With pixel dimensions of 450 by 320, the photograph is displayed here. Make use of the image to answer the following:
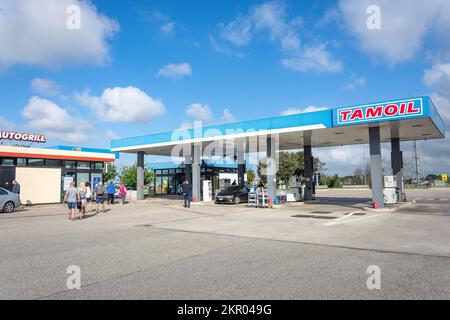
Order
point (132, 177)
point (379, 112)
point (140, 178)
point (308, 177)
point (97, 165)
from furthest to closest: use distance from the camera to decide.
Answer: point (132, 177) < point (140, 178) < point (97, 165) < point (308, 177) < point (379, 112)

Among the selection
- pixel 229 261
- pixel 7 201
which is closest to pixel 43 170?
pixel 7 201

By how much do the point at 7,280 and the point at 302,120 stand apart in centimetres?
1582

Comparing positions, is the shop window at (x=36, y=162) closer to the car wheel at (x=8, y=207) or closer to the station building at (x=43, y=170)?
the station building at (x=43, y=170)

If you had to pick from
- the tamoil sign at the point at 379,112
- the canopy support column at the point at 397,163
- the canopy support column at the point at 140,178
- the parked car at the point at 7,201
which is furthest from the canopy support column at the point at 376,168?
the parked car at the point at 7,201

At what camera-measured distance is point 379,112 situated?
16062mm

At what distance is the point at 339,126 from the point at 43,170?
2017cm

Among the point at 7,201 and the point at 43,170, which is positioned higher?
the point at 43,170

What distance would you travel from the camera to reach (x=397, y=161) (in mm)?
22703

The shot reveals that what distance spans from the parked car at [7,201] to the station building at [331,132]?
10104 mm

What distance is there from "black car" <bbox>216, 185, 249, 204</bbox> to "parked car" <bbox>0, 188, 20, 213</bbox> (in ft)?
40.9

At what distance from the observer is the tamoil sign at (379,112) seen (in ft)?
49.3

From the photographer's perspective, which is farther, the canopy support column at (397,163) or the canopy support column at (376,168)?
the canopy support column at (397,163)

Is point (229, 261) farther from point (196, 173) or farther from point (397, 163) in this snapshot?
point (397, 163)
